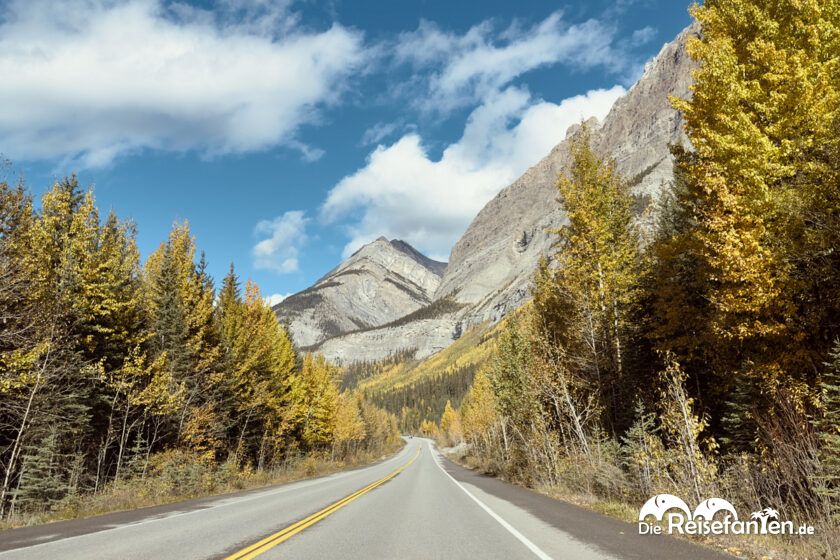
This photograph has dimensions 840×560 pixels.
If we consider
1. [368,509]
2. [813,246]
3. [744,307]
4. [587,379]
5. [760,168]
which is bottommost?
[368,509]

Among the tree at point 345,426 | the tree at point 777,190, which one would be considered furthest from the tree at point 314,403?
the tree at point 777,190

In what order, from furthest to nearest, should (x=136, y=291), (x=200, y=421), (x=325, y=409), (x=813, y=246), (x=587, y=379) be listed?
(x=325, y=409), (x=200, y=421), (x=136, y=291), (x=587, y=379), (x=813, y=246)

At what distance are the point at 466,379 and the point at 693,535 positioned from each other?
171 metres

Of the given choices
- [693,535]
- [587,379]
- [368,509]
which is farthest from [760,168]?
[368,509]

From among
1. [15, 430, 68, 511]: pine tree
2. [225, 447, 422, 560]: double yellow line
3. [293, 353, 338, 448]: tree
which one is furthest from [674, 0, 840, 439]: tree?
[293, 353, 338, 448]: tree

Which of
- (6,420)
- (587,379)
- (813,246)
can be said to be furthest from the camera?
(587,379)

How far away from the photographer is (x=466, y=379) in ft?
575

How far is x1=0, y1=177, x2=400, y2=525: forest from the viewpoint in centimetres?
1405

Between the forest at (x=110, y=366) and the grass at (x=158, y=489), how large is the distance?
10cm

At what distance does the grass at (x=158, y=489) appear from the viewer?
42.3 feet

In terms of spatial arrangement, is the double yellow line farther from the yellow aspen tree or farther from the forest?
the yellow aspen tree

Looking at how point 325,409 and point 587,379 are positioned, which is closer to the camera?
point 587,379

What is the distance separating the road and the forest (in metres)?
5.02

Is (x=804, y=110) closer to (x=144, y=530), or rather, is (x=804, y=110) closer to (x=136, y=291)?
(x=144, y=530)
